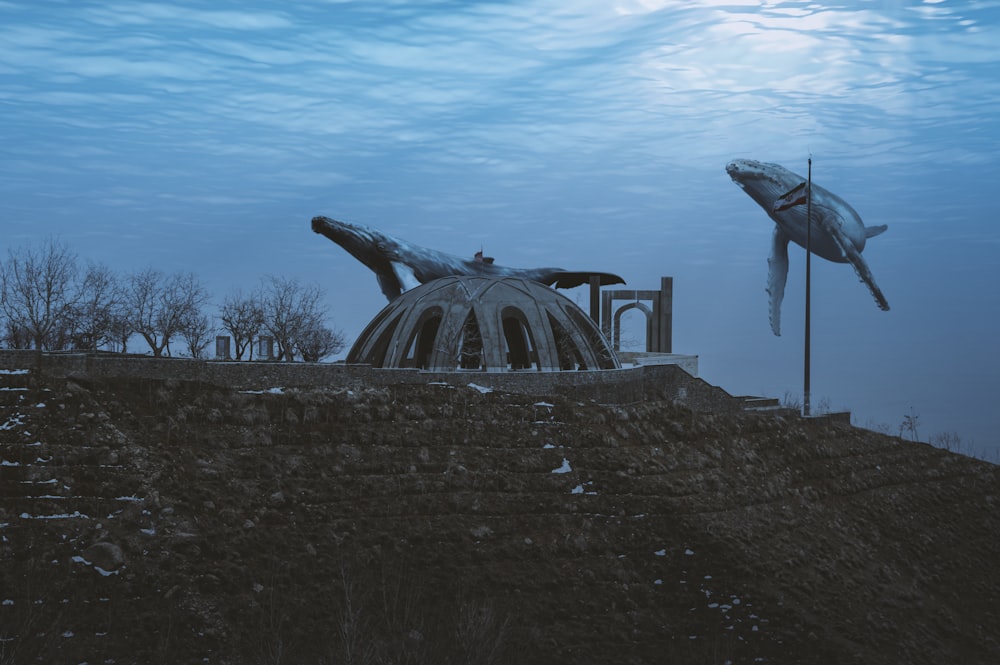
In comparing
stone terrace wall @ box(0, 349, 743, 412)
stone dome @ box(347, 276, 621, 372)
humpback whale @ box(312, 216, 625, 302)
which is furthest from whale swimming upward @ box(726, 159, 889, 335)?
humpback whale @ box(312, 216, 625, 302)

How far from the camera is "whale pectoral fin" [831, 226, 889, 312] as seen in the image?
120ft

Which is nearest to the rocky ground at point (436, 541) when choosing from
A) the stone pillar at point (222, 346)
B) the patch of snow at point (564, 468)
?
the patch of snow at point (564, 468)

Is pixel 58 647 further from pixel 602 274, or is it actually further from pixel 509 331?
pixel 602 274

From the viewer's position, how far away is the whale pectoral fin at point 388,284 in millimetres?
40875

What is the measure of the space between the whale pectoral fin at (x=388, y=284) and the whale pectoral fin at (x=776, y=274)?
17.1 metres

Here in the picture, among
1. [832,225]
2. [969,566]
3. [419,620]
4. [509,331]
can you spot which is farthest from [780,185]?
[419,620]

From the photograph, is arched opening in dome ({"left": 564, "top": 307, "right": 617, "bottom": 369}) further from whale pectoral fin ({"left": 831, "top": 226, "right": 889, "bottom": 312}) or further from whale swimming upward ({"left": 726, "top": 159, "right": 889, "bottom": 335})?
whale pectoral fin ({"left": 831, "top": 226, "right": 889, "bottom": 312})

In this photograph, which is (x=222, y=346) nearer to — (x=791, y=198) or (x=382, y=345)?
(x=382, y=345)

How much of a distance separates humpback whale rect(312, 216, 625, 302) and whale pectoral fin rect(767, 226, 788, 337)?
12430mm

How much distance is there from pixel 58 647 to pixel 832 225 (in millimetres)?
32885

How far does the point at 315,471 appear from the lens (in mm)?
20203

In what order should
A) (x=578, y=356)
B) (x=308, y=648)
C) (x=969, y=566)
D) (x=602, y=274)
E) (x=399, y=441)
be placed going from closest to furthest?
(x=308, y=648) < (x=399, y=441) < (x=969, y=566) < (x=578, y=356) < (x=602, y=274)

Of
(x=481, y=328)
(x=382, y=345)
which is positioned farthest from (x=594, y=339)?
(x=382, y=345)

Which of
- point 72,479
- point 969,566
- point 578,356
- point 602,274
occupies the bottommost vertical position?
point 969,566
